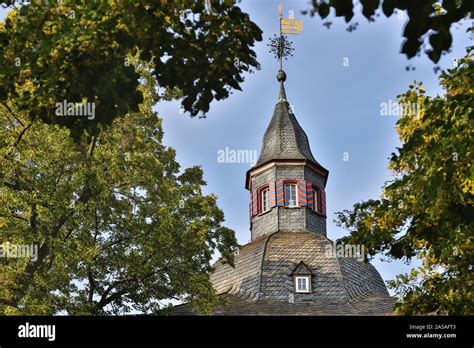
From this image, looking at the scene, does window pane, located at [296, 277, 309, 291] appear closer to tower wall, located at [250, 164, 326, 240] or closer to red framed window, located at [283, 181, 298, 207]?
tower wall, located at [250, 164, 326, 240]

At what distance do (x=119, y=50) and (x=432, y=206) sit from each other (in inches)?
182

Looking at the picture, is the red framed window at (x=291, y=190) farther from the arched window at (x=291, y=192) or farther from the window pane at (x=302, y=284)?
the window pane at (x=302, y=284)

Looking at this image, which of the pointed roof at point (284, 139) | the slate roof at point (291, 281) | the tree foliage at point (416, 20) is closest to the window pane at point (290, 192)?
the pointed roof at point (284, 139)

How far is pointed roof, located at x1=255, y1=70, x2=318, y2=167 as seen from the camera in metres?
32.0

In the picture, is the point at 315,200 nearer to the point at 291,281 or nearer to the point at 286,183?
the point at 286,183

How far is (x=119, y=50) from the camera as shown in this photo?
7957 millimetres

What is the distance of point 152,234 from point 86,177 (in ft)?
6.68

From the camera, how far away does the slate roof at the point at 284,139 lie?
3198 centimetres

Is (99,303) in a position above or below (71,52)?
below

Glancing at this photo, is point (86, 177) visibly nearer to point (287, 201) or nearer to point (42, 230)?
point (42, 230)

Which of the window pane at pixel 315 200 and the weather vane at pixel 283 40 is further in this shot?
the window pane at pixel 315 200

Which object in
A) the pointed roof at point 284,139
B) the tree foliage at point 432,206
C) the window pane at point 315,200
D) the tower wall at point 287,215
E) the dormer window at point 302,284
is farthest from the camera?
the pointed roof at point 284,139
